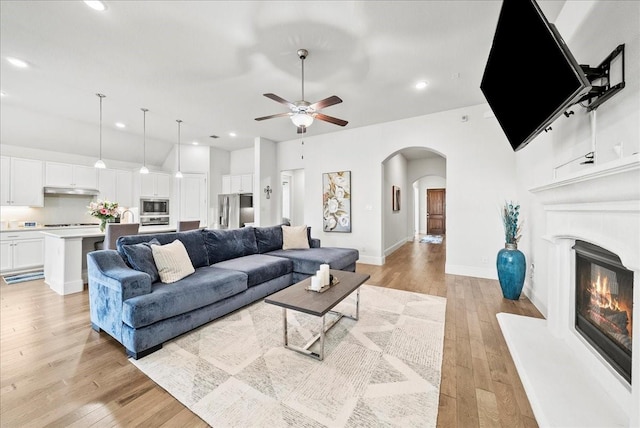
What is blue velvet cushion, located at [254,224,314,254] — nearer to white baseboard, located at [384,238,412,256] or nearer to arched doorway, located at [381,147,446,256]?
arched doorway, located at [381,147,446,256]

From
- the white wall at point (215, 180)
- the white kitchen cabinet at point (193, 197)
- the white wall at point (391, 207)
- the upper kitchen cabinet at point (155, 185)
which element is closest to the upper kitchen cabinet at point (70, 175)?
the upper kitchen cabinet at point (155, 185)

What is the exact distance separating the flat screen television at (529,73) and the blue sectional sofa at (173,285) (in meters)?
2.60

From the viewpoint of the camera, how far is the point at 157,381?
5.84 ft

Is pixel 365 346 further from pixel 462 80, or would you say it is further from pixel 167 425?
pixel 462 80

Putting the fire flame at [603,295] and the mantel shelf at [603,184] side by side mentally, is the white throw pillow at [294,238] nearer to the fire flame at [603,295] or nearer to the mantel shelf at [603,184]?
the mantel shelf at [603,184]

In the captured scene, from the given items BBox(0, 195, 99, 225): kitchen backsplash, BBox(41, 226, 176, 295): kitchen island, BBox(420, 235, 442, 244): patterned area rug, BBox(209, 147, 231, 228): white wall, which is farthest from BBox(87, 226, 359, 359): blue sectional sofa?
BBox(420, 235, 442, 244): patterned area rug

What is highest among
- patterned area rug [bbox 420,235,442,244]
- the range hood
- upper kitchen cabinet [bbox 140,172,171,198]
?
upper kitchen cabinet [bbox 140,172,171,198]

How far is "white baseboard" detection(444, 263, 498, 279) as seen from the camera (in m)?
4.32

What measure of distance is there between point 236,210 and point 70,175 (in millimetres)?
3561

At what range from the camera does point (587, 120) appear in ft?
6.53

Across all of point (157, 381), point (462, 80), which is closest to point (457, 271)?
point (462, 80)

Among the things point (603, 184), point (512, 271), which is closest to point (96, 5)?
point (603, 184)

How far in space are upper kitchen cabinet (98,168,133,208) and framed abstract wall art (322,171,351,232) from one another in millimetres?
4990

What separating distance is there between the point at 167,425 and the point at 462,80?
4671mm
